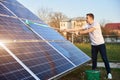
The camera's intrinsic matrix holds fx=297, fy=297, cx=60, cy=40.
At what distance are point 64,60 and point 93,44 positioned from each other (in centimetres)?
216

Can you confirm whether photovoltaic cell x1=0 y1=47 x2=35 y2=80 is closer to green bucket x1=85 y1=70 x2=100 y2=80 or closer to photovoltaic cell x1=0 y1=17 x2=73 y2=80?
photovoltaic cell x1=0 y1=17 x2=73 y2=80

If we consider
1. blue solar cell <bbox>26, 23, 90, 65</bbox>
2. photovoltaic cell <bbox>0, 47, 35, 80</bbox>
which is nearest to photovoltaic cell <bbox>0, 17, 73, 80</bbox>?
photovoltaic cell <bbox>0, 47, 35, 80</bbox>

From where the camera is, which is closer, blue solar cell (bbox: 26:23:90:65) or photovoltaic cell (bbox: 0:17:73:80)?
photovoltaic cell (bbox: 0:17:73:80)

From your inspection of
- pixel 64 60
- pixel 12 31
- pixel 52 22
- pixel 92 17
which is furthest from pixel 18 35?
pixel 52 22

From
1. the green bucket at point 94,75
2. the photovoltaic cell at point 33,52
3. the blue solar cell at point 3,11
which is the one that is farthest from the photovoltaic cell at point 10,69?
the green bucket at point 94,75

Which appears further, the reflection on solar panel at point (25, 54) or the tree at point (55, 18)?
the tree at point (55, 18)

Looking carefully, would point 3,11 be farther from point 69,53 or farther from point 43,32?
point 69,53

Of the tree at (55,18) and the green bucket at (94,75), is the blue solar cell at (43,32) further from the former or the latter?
the tree at (55,18)

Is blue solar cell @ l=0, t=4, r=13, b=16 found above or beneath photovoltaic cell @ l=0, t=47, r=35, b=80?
above

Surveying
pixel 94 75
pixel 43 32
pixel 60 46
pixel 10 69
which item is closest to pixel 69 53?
pixel 60 46

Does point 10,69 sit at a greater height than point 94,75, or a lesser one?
greater

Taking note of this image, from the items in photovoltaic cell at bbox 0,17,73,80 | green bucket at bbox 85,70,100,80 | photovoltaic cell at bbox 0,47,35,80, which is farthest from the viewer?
green bucket at bbox 85,70,100,80

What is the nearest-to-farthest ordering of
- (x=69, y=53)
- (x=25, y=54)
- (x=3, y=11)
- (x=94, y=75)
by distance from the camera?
(x=25, y=54) → (x=3, y=11) → (x=94, y=75) → (x=69, y=53)

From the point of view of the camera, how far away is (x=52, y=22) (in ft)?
243
